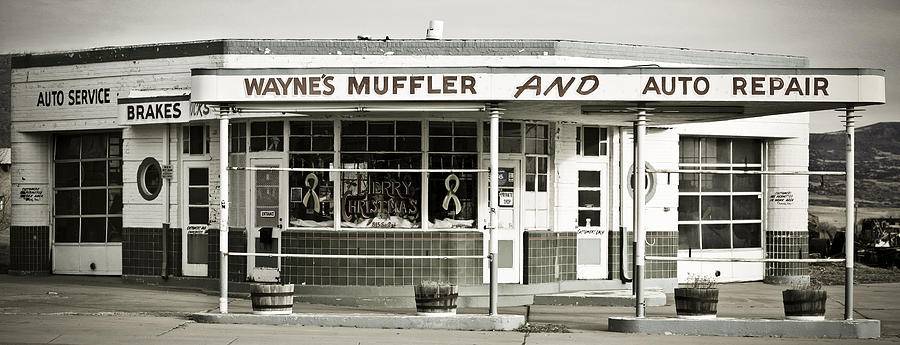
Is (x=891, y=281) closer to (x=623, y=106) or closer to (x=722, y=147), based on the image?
(x=722, y=147)

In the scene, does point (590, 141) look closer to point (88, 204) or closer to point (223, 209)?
point (223, 209)

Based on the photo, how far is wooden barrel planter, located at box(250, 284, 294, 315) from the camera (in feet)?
57.7

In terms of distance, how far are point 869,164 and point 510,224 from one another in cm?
4744

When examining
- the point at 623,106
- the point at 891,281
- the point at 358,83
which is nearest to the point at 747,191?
the point at 891,281

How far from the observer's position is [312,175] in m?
20.9

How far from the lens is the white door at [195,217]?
77.3ft

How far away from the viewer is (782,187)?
2769 centimetres

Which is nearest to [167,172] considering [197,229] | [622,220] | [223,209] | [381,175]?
[197,229]

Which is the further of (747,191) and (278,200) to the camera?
(747,191)

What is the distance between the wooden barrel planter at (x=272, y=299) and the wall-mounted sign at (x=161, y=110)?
17.6ft

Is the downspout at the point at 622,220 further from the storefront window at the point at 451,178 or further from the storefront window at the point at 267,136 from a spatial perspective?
the storefront window at the point at 267,136

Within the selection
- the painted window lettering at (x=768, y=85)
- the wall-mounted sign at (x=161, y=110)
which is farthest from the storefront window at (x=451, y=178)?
the painted window lettering at (x=768, y=85)

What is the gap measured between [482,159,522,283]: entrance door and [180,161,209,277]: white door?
569cm

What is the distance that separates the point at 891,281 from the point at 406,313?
1516 cm
